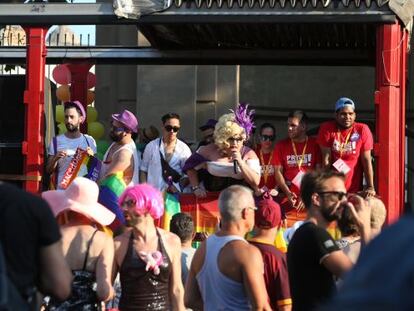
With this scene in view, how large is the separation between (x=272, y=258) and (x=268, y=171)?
3.47m

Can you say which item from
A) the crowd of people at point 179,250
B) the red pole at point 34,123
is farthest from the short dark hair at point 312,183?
the red pole at point 34,123

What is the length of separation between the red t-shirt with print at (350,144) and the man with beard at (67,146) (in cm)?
244

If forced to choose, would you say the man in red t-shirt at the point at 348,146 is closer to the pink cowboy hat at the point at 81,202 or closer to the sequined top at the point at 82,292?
the pink cowboy hat at the point at 81,202

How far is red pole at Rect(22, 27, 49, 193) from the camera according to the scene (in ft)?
29.6

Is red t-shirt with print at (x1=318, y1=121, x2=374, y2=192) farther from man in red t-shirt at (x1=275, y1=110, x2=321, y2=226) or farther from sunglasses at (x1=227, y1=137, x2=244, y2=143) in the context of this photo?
sunglasses at (x1=227, y1=137, x2=244, y2=143)

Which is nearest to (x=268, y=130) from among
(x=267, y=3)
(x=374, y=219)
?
(x=267, y=3)

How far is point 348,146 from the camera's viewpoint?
27.2ft

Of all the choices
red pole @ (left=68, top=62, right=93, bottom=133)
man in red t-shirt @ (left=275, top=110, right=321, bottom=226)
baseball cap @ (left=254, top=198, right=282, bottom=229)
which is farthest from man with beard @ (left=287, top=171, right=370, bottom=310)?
red pole @ (left=68, top=62, right=93, bottom=133)

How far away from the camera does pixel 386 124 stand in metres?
8.42

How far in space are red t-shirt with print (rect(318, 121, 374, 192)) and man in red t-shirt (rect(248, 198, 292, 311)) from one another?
10.5ft

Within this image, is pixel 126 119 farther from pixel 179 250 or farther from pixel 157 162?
pixel 179 250

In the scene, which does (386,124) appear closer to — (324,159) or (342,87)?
(324,159)

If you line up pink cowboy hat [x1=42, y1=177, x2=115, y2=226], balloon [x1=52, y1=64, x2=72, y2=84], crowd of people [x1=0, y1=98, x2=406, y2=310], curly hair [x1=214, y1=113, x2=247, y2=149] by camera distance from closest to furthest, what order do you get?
crowd of people [x1=0, y1=98, x2=406, y2=310] → pink cowboy hat [x1=42, y1=177, x2=115, y2=226] → curly hair [x1=214, y1=113, x2=247, y2=149] → balloon [x1=52, y1=64, x2=72, y2=84]

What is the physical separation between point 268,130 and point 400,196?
148cm
